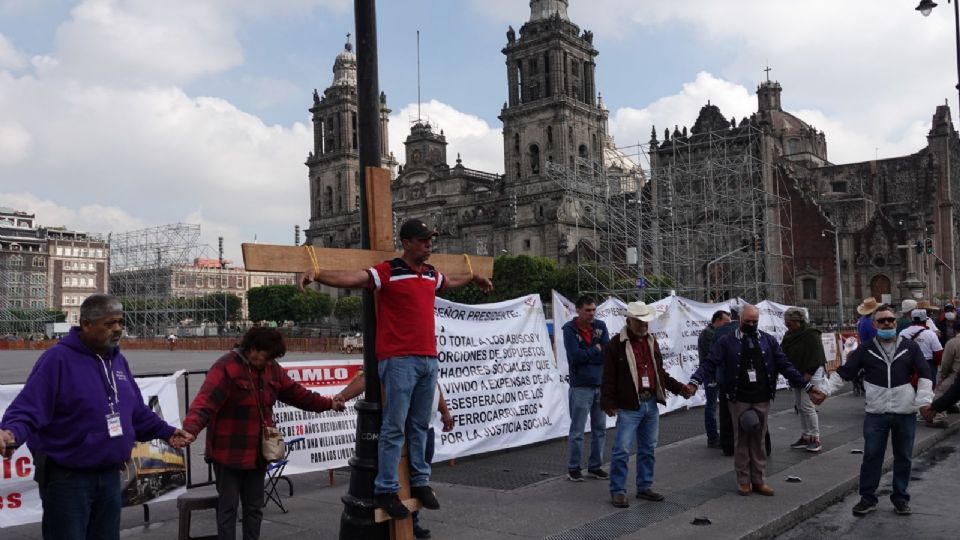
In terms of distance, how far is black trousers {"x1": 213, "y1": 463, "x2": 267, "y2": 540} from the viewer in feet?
16.9

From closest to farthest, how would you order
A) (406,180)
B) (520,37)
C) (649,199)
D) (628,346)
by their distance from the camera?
1. (628,346)
2. (649,199)
3. (520,37)
4. (406,180)

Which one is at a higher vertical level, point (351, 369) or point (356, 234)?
point (356, 234)

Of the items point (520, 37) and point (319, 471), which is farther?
point (520, 37)

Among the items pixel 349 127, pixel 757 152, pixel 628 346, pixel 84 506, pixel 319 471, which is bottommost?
pixel 319 471

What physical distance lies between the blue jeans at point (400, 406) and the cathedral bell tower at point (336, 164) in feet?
293

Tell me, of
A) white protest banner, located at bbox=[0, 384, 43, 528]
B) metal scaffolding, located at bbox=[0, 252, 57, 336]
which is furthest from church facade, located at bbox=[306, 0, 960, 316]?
metal scaffolding, located at bbox=[0, 252, 57, 336]

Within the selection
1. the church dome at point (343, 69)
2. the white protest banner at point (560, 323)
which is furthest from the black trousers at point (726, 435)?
the church dome at point (343, 69)

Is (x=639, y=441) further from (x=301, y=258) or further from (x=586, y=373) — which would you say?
(x=301, y=258)

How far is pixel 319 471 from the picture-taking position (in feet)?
30.4

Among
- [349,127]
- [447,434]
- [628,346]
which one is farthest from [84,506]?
[349,127]

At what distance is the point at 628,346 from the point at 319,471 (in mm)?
4015

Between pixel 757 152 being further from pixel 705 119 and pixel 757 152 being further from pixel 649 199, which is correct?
pixel 649 199

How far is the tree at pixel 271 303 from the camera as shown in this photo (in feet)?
287

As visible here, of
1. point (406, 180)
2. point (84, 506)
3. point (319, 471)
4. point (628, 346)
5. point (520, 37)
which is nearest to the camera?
point (84, 506)
